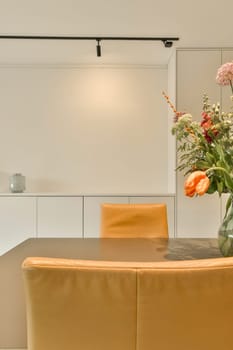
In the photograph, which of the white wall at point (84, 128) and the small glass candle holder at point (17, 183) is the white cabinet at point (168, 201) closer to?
the white wall at point (84, 128)

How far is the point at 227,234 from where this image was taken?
1189 mm

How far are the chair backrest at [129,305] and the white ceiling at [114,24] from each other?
218 centimetres

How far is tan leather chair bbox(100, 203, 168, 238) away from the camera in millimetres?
1880

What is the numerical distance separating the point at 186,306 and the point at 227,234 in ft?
2.20

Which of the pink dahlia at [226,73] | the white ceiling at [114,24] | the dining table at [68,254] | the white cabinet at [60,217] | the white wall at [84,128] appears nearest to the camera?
the dining table at [68,254]

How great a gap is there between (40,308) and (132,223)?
1326 mm

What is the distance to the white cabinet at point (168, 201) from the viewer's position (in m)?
3.07

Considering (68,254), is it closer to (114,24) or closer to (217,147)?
(217,147)

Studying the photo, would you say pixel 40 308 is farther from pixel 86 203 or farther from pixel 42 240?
pixel 86 203

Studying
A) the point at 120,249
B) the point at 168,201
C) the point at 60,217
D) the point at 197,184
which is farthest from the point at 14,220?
the point at 197,184

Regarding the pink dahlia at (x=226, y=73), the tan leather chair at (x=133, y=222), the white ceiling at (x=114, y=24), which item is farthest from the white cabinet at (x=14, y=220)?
the pink dahlia at (x=226, y=73)

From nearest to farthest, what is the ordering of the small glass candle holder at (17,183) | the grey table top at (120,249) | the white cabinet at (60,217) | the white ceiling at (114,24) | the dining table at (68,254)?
the dining table at (68,254) < the grey table top at (120,249) < the white ceiling at (114,24) < the white cabinet at (60,217) < the small glass candle holder at (17,183)

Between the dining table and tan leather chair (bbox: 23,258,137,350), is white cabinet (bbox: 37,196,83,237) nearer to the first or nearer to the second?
the dining table

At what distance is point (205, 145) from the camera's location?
1.18 metres
